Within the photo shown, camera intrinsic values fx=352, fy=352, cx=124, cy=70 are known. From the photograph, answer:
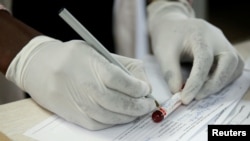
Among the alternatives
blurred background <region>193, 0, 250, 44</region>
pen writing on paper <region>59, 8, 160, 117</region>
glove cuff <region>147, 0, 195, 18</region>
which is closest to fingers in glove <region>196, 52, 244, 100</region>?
pen writing on paper <region>59, 8, 160, 117</region>

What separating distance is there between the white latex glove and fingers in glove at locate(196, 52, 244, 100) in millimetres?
120

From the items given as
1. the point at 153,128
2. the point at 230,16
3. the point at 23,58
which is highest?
the point at 23,58

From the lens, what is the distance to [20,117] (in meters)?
0.57

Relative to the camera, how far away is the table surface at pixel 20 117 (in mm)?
526

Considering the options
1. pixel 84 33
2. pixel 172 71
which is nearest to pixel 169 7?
pixel 172 71

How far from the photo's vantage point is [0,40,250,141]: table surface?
526mm

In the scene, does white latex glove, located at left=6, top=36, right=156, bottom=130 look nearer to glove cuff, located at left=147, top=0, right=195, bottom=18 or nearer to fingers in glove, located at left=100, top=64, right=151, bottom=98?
fingers in glove, located at left=100, top=64, right=151, bottom=98

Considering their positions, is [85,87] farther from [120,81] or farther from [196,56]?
[196,56]

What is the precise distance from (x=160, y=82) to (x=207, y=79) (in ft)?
0.32

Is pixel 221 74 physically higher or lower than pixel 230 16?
higher

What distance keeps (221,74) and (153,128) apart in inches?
7.1

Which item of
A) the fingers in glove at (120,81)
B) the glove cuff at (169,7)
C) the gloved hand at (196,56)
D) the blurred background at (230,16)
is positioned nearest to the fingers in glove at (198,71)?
the gloved hand at (196,56)

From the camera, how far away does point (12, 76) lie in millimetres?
613

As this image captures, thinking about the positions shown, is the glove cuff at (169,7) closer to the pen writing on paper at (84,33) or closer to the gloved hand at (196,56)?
the gloved hand at (196,56)
